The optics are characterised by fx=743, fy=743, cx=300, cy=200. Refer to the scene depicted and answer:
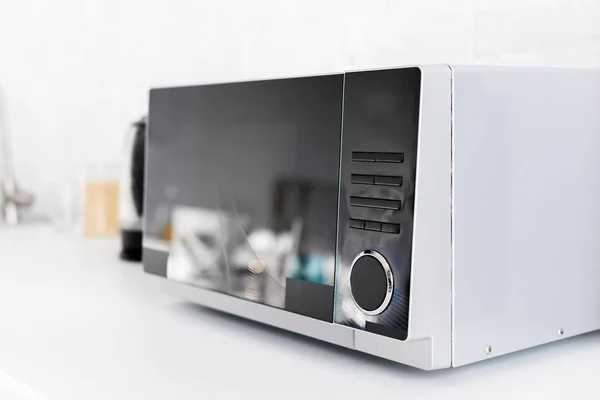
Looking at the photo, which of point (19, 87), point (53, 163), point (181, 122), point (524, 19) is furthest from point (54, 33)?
point (524, 19)

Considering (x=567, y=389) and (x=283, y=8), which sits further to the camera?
(x=283, y=8)

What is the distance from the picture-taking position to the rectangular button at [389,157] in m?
0.58

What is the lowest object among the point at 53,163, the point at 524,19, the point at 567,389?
the point at 567,389

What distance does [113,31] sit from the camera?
5.66 feet

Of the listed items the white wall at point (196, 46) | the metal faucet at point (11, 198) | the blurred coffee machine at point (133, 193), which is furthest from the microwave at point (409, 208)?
the metal faucet at point (11, 198)

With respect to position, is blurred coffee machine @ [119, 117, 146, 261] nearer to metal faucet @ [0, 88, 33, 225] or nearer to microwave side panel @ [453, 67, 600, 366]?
metal faucet @ [0, 88, 33, 225]

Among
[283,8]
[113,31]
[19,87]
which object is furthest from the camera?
[19,87]

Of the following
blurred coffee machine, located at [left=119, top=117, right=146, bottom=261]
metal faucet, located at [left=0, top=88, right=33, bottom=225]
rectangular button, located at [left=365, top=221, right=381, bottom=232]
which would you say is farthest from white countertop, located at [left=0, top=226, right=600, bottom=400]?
metal faucet, located at [left=0, top=88, right=33, bottom=225]

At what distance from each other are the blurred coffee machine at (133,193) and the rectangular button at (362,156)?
2.23 ft

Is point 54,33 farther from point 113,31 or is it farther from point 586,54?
point 586,54

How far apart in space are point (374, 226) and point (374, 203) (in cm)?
2

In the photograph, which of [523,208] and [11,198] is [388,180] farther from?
[11,198]

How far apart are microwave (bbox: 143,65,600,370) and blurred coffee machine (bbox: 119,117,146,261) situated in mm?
440

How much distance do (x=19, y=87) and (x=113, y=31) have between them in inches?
15.9
